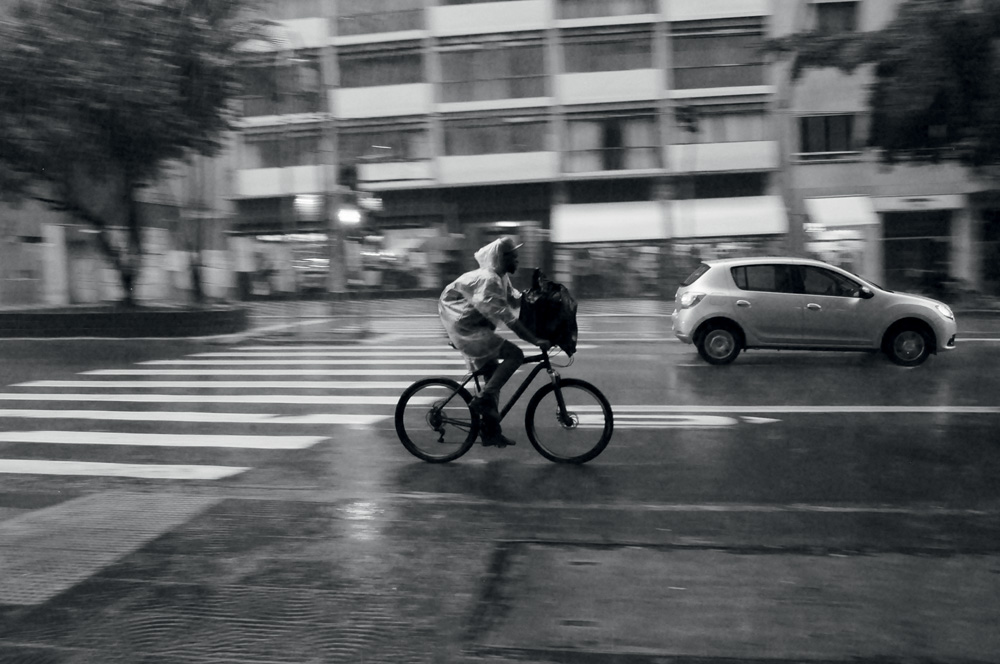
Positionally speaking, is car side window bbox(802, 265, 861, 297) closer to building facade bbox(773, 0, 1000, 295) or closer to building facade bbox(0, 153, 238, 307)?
building facade bbox(0, 153, 238, 307)

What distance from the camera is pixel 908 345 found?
13461 millimetres

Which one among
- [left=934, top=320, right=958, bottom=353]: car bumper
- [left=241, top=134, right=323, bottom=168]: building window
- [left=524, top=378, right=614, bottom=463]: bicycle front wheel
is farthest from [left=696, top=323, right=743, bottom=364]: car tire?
[left=241, top=134, right=323, bottom=168]: building window

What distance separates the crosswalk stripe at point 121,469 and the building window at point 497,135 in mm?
28036

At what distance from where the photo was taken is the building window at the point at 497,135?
114 ft

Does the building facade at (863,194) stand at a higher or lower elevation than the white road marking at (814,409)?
higher

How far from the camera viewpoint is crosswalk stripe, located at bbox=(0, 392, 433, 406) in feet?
36.8

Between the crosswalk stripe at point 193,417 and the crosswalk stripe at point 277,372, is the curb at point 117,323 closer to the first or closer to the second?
the crosswalk stripe at point 277,372

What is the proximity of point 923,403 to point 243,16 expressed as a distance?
51.2 feet

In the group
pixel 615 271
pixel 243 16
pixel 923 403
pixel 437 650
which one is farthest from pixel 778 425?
pixel 615 271

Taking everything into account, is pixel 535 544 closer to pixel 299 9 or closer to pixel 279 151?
pixel 279 151

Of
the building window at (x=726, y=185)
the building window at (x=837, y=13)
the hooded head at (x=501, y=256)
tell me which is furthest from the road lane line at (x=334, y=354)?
the building window at (x=837, y=13)

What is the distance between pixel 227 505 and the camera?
21.4ft

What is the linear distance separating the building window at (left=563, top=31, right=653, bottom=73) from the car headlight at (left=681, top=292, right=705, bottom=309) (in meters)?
22.0

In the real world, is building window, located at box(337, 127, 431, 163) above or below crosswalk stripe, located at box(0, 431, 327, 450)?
above
